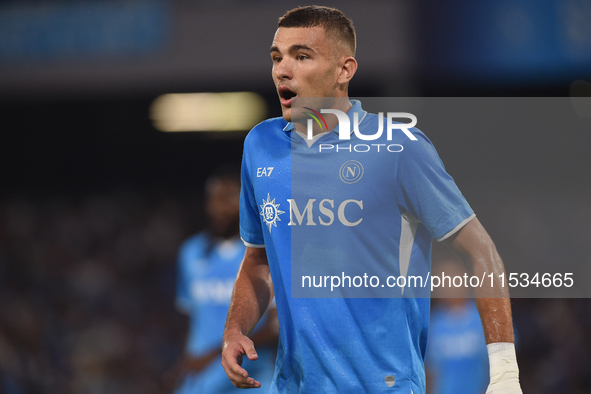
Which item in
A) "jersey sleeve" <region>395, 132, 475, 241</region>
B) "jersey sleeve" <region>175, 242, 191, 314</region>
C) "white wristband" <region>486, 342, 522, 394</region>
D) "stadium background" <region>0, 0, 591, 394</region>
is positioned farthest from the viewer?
"stadium background" <region>0, 0, 591, 394</region>

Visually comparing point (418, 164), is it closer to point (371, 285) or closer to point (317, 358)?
point (371, 285)

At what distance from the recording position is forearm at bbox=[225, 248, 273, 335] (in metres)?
2.31

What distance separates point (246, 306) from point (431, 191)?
0.76 meters

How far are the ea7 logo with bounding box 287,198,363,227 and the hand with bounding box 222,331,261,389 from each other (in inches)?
15.9

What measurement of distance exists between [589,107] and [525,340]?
394 centimetres

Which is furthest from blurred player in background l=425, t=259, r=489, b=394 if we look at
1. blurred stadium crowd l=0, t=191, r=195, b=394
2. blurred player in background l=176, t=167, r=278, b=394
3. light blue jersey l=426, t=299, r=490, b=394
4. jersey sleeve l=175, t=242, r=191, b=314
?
blurred stadium crowd l=0, t=191, r=195, b=394

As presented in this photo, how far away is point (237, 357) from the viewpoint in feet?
6.98

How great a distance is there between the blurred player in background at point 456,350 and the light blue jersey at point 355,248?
12.1 ft

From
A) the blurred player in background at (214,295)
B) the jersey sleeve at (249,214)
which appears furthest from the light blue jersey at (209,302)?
the jersey sleeve at (249,214)

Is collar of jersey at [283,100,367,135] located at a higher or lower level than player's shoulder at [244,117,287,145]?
higher

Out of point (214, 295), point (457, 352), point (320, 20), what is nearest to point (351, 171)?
point (320, 20)

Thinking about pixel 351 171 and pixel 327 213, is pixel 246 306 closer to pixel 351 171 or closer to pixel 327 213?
pixel 327 213

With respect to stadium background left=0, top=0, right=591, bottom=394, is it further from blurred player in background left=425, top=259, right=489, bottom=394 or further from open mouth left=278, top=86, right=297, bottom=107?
open mouth left=278, top=86, right=297, bottom=107

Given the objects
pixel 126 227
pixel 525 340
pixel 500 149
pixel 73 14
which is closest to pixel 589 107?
pixel 500 149
